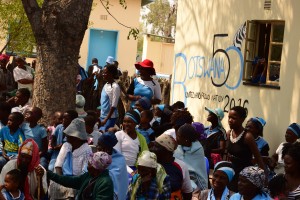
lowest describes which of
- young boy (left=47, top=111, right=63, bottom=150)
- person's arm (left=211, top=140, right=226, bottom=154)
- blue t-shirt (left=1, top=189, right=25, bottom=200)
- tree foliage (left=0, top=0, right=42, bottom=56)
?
blue t-shirt (left=1, top=189, right=25, bottom=200)

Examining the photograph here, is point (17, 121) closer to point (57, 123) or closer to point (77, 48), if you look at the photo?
point (57, 123)

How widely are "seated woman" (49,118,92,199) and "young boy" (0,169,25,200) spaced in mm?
670

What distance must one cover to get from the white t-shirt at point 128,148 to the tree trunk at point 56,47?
8.08 ft

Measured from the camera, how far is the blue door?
3012 cm

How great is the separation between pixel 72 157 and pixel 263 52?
6.44 metres

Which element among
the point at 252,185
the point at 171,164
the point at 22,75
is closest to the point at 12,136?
the point at 171,164

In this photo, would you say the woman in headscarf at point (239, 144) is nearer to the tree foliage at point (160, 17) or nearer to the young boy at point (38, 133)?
the young boy at point (38, 133)

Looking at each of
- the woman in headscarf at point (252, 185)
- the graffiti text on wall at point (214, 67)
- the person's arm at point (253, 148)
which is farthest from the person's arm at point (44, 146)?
the graffiti text on wall at point (214, 67)

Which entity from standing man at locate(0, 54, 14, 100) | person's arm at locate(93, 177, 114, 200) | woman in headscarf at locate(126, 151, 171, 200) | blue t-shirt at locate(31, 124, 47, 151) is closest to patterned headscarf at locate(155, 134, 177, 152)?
woman in headscarf at locate(126, 151, 171, 200)

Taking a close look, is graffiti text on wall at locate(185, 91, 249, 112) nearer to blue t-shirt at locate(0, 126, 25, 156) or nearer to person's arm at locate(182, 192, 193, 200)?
blue t-shirt at locate(0, 126, 25, 156)

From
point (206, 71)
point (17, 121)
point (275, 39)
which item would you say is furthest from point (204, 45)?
point (17, 121)

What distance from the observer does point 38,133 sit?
9250 millimetres

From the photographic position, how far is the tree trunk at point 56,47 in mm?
10469

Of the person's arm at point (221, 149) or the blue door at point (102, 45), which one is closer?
the person's arm at point (221, 149)
